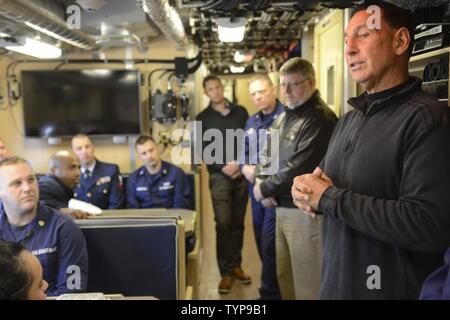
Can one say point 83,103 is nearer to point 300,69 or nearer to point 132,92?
point 132,92

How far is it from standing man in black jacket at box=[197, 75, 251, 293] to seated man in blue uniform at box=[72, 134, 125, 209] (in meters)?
0.64

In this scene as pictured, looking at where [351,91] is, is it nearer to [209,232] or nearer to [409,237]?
[409,237]

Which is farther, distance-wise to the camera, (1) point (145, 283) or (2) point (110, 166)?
(2) point (110, 166)

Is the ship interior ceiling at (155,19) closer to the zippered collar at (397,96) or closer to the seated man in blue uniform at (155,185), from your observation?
the zippered collar at (397,96)

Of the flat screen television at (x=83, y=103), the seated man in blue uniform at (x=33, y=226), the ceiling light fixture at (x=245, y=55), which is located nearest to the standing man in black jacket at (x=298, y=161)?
the seated man in blue uniform at (x=33, y=226)

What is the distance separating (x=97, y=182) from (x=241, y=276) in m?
1.17

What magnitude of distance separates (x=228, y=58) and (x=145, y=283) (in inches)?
146

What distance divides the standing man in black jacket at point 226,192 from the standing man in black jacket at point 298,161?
959mm

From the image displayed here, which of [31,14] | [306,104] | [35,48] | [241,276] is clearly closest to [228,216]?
[241,276]

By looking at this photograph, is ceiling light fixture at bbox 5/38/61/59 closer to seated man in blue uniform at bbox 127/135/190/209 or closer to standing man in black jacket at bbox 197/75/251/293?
seated man in blue uniform at bbox 127/135/190/209

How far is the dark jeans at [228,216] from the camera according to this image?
2.84m

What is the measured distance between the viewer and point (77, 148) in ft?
9.07

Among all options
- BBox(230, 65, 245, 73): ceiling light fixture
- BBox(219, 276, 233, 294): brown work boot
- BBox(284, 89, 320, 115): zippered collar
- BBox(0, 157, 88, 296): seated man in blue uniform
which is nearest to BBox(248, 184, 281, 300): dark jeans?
BBox(219, 276, 233, 294): brown work boot
